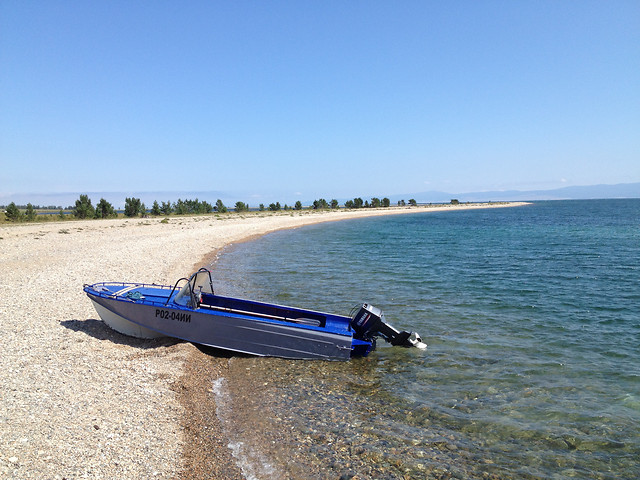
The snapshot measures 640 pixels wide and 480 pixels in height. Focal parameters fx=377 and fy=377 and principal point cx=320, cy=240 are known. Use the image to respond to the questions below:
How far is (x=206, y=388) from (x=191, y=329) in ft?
7.56

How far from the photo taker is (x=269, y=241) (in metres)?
42.6

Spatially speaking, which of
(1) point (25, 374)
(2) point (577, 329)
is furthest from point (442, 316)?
(1) point (25, 374)

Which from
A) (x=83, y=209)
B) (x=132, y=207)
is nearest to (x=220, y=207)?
(x=132, y=207)

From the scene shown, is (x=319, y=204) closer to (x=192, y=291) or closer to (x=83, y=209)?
(x=83, y=209)

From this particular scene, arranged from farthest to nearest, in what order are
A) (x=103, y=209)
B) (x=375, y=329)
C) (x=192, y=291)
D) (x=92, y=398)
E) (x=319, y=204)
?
(x=319, y=204)
(x=103, y=209)
(x=375, y=329)
(x=192, y=291)
(x=92, y=398)

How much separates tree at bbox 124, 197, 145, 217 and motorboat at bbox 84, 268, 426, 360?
6876 centimetres

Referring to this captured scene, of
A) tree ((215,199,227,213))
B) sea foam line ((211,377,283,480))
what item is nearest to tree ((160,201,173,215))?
tree ((215,199,227,213))

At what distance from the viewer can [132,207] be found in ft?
242

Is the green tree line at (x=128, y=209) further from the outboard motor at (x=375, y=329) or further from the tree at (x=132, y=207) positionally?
the outboard motor at (x=375, y=329)

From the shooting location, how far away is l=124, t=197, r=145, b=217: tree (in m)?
73.2

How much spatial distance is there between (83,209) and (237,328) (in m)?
65.3

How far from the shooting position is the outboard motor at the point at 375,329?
11156 millimetres

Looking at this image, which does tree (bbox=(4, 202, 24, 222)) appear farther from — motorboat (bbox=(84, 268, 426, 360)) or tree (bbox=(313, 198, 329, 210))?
tree (bbox=(313, 198, 329, 210))

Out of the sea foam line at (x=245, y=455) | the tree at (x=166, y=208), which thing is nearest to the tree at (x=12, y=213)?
the tree at (x=166, y=208)
